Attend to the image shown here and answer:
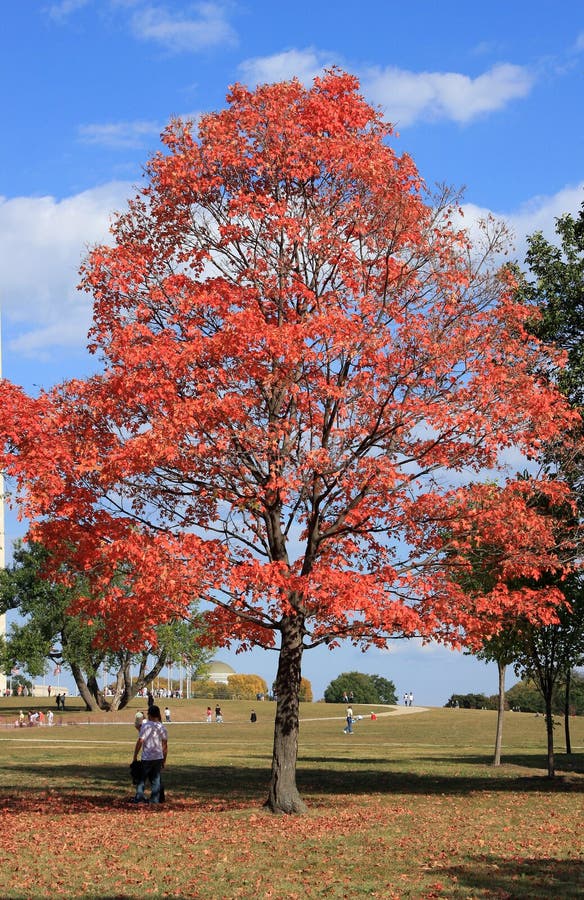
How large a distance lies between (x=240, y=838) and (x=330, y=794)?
28.7ft

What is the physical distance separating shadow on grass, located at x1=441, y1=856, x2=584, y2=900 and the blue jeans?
833 cm

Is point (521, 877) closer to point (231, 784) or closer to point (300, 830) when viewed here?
point (300, 830)

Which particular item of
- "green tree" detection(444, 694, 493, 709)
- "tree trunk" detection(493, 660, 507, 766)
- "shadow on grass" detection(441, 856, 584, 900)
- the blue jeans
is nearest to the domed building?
"green tree" detection(444, 694, 493, 709)

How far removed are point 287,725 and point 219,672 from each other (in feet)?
367

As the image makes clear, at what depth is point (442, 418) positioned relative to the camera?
1958 cm

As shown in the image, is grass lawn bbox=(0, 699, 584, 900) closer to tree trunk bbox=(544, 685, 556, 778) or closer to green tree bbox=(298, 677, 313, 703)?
tree trunk bbox=(544, 685, 556, 778)

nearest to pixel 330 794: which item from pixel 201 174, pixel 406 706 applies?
pixel 201 174

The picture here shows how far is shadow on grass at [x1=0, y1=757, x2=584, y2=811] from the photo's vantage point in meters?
23.5

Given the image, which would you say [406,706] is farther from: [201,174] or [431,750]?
[201,174]

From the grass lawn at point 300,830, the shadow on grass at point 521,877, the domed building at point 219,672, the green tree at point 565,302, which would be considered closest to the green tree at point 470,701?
the domed building at point 219,672

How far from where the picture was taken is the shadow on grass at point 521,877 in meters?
12.5

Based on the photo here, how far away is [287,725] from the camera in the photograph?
2078 cm

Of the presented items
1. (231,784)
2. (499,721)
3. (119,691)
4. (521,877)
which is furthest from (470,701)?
(521,877)

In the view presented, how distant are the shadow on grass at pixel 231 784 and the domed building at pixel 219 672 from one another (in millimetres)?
87296
